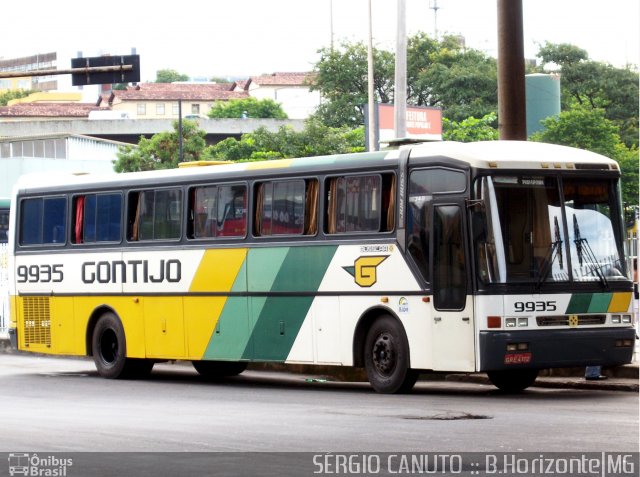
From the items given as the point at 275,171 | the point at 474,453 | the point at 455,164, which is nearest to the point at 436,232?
the point at 455,164

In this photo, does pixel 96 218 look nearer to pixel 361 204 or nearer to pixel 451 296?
pixel 361 204

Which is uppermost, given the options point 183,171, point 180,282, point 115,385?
point 183,171

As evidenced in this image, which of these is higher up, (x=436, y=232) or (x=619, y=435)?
(x=436, y=232)

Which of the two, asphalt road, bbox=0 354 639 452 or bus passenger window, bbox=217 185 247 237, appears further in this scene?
bus passenger window, bbox=217 185 247 237

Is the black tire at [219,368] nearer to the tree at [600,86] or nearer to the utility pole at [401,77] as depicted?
the utility pole at [401,77]

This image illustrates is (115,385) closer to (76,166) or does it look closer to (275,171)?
(275,171)

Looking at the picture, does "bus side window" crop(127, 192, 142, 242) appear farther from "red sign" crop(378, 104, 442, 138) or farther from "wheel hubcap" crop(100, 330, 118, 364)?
"red sign" crop(378, 104, 442, 138)

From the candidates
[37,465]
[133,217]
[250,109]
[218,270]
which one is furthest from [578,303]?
[250,109]

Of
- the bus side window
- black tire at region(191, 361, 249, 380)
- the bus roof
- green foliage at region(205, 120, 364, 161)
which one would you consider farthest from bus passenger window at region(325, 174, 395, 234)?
green foliage at region(205, 120, 364, 161)

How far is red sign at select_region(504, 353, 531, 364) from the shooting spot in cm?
1662

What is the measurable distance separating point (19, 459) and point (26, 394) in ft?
28.3

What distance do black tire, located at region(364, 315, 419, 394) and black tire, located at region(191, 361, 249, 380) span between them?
477 centimetres

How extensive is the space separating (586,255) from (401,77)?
31.1ft

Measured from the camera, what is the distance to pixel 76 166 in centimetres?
8231
